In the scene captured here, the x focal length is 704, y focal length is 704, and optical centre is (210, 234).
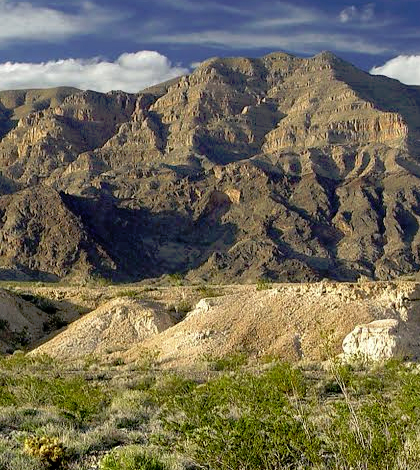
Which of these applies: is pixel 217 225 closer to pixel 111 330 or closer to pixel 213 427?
pixel 111 330

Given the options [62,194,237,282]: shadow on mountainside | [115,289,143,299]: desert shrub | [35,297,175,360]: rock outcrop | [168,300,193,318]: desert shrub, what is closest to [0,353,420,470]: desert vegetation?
[35,297,175,360]: rock outcrop

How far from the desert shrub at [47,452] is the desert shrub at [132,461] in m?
0.80

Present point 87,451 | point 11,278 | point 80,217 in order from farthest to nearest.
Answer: point 80,217 < point 11,278 < point 87,451

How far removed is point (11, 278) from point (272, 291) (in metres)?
75.8

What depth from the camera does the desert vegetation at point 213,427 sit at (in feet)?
26.6

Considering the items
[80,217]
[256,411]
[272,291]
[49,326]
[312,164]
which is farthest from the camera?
[312,164]

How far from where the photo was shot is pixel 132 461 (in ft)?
29.8

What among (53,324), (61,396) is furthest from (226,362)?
(53,324)

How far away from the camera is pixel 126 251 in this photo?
131000 millimetres

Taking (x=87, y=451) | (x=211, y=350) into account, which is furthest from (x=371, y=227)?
(x=87, y=451)

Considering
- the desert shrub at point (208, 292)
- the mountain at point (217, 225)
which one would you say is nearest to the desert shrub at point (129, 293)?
the desert shrub at point (208, 292)

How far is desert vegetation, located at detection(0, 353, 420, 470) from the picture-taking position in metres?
8.11

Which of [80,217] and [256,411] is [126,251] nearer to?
[80,217]

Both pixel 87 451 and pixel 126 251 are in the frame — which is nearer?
pixel 87 451
